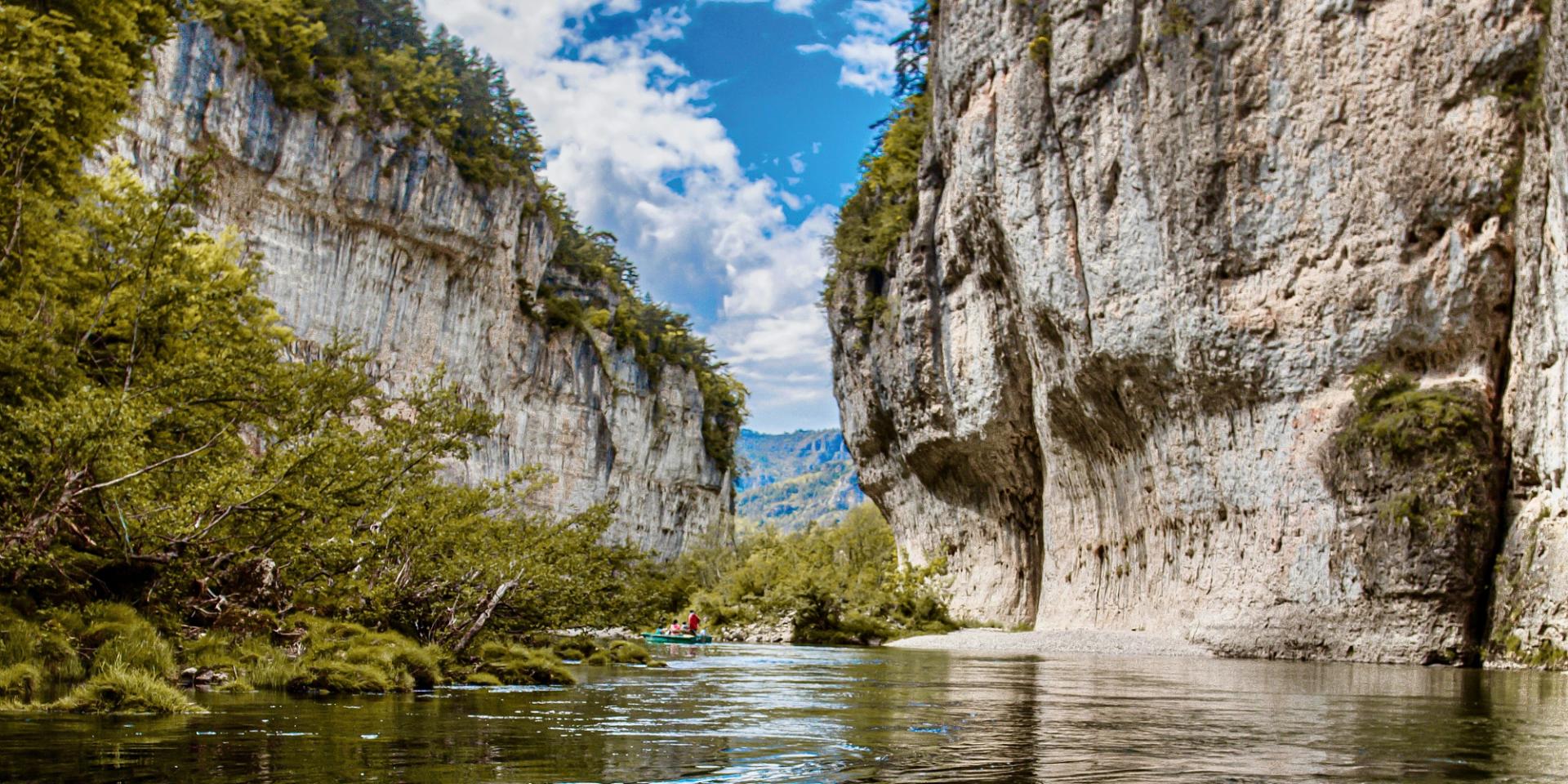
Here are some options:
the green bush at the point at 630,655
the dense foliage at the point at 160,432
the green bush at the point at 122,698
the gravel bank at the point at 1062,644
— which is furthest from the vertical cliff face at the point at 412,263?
the green bush at the point at 122,698

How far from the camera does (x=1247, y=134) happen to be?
3156 centimetres

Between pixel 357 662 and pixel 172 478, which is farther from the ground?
pixel 172 478

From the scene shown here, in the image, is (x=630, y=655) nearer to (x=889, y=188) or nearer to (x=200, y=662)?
(x=200, y=662)

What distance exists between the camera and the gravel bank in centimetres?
Answer: 3089

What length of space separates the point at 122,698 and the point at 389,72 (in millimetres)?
54047

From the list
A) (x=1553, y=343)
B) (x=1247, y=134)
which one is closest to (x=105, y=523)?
(x=1553, y=343)

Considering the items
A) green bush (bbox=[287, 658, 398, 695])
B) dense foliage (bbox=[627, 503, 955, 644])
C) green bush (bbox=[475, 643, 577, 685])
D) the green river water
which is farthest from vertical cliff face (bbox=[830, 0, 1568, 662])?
green bush (bbox=[287, 658, 398, 695])

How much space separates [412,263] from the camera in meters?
59.4

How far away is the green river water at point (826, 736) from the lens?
6980 mm

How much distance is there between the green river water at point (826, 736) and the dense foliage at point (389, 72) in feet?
132

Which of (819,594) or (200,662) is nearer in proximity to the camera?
(200,662)

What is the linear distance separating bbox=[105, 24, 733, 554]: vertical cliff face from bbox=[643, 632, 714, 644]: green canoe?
39.7 ft

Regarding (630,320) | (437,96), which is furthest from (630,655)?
(630,320)

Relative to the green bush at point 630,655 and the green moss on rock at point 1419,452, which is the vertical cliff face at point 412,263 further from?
the green moss on rock at point 1419,452
